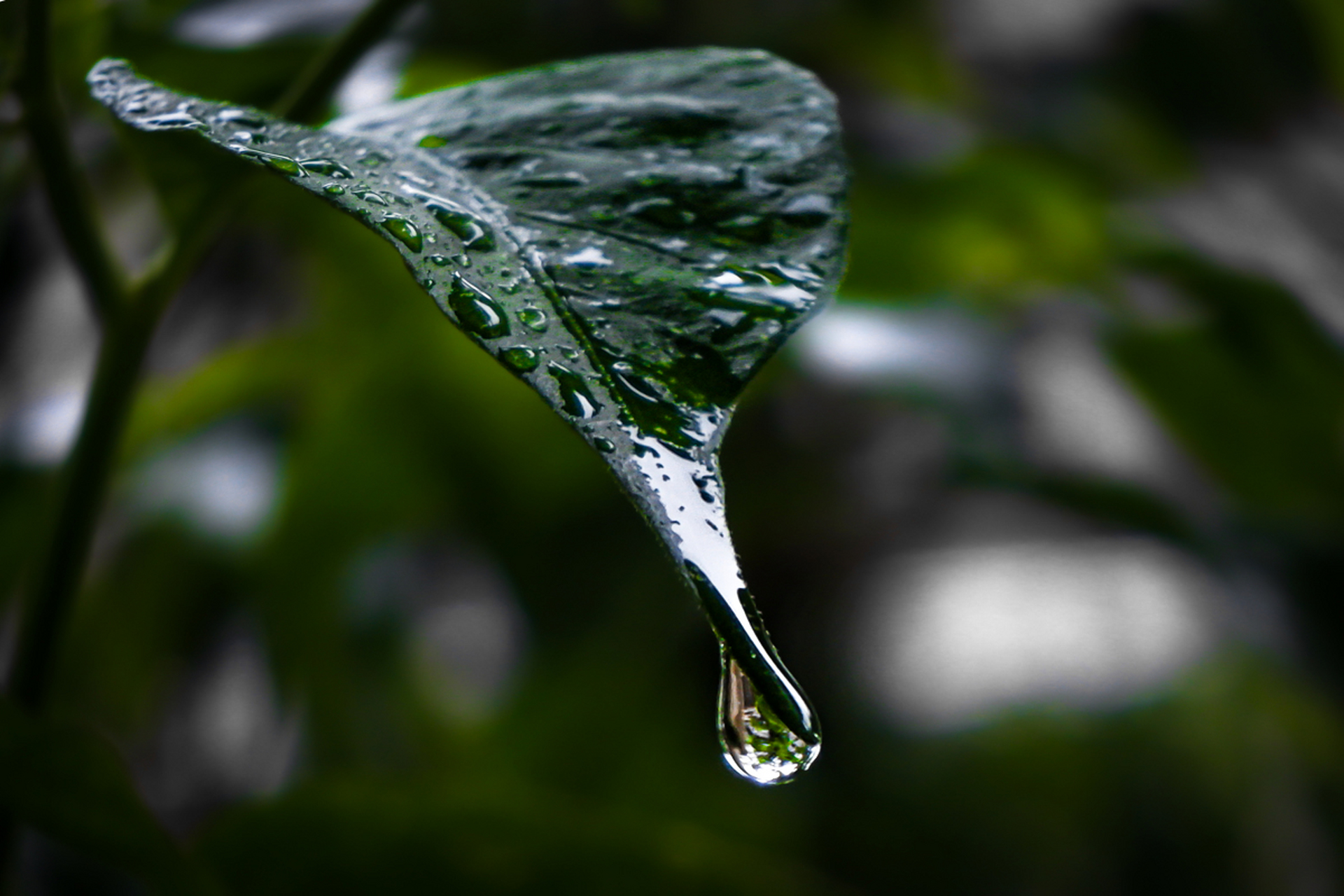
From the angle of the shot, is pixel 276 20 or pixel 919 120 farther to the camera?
pixel 919 120

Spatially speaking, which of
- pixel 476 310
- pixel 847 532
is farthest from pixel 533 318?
pixel 847 532

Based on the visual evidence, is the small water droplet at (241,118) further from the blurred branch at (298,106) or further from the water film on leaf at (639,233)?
the blurred branch at (298,106)

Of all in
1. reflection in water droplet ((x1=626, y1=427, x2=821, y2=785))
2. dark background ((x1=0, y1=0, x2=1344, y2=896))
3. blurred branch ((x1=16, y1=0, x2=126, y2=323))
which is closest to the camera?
reflection in water droplet ((x1=626, y1=427, x2=821, y2=785))

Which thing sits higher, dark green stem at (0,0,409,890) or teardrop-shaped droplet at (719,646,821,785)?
teardrop-shaped droplet at (719,646,821,785)

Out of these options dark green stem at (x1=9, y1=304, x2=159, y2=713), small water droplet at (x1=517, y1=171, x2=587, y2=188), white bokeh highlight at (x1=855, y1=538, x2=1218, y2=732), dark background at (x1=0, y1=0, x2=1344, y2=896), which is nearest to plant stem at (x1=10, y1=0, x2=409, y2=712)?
dark green stem at (x1=9, y1=304, x2=159, y2=713)

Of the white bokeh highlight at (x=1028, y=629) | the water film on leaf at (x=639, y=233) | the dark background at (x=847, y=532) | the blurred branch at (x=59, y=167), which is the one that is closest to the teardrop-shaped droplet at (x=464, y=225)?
the water film on leaf at (x=639, y=233)

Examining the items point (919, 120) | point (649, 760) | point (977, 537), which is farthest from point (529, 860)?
point (919, 120)

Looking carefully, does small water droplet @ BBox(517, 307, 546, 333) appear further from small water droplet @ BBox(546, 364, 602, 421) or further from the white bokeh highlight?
the white bokeh highlight

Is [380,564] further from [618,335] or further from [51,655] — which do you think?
[618,335]

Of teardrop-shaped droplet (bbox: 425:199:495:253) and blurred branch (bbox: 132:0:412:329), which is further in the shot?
blurred branch (bbox: 132:0:412:329)
